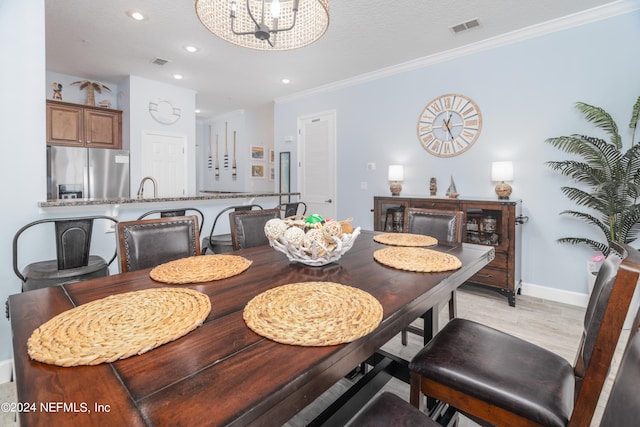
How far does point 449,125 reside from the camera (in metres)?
3.69

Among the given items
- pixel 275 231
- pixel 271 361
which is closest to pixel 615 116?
pixel 275 231

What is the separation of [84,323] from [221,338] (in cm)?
35

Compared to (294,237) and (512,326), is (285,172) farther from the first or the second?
(294,237)

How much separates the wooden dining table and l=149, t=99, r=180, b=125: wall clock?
452 cm

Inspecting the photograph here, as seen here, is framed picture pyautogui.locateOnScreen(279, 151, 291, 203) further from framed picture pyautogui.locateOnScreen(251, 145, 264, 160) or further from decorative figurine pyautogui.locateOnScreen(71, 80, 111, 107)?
decorative figurine pyautogui.locateOnScreen(71, 80, 111, 107)

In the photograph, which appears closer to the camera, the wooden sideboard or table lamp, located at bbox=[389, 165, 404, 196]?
the wooden sideboard

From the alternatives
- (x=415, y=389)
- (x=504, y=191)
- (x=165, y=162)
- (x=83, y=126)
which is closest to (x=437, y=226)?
(x=415, y=389)

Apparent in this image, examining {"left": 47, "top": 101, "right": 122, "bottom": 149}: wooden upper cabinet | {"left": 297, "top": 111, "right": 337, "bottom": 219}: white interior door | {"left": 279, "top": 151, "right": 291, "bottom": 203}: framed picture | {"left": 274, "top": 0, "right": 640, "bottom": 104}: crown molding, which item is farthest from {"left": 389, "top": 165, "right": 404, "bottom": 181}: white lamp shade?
{"left": 47, "top": 101, "right": 122, "bottom": 149}: wooden upper cabinet

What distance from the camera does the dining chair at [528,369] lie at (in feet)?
2.57

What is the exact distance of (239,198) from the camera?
345cm

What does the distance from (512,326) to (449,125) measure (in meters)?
2.29

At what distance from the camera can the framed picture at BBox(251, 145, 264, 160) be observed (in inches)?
263

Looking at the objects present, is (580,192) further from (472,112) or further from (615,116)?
(472,112)

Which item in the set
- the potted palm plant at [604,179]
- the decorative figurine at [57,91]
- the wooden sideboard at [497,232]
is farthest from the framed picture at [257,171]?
the potted palm plant at [604,179]
